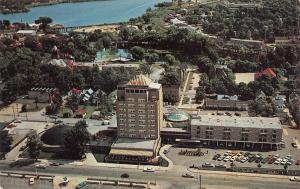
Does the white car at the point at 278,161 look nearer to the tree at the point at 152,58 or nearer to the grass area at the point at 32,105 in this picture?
the grass area at the point at 32,105

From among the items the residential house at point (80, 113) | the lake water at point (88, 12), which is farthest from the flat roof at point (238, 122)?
the lake water at point (88, 12)

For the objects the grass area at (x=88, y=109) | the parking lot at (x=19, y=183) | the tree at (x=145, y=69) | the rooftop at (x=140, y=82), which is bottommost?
the parking lot at (x=19, y=183)

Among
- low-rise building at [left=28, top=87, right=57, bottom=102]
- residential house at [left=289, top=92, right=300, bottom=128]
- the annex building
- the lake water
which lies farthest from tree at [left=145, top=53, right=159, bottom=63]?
the lake water

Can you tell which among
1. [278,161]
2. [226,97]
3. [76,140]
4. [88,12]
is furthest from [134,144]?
[88,12]

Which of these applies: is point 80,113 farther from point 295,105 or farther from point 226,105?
point 295,105

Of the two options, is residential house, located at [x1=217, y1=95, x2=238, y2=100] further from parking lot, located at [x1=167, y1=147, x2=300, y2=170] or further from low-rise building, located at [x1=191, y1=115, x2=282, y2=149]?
parking lot, located at [x1=167, y1=147, x2=300, y2=170]

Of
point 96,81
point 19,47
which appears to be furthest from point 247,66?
point 19,47

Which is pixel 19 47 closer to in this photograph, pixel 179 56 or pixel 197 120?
pixel 179 56
